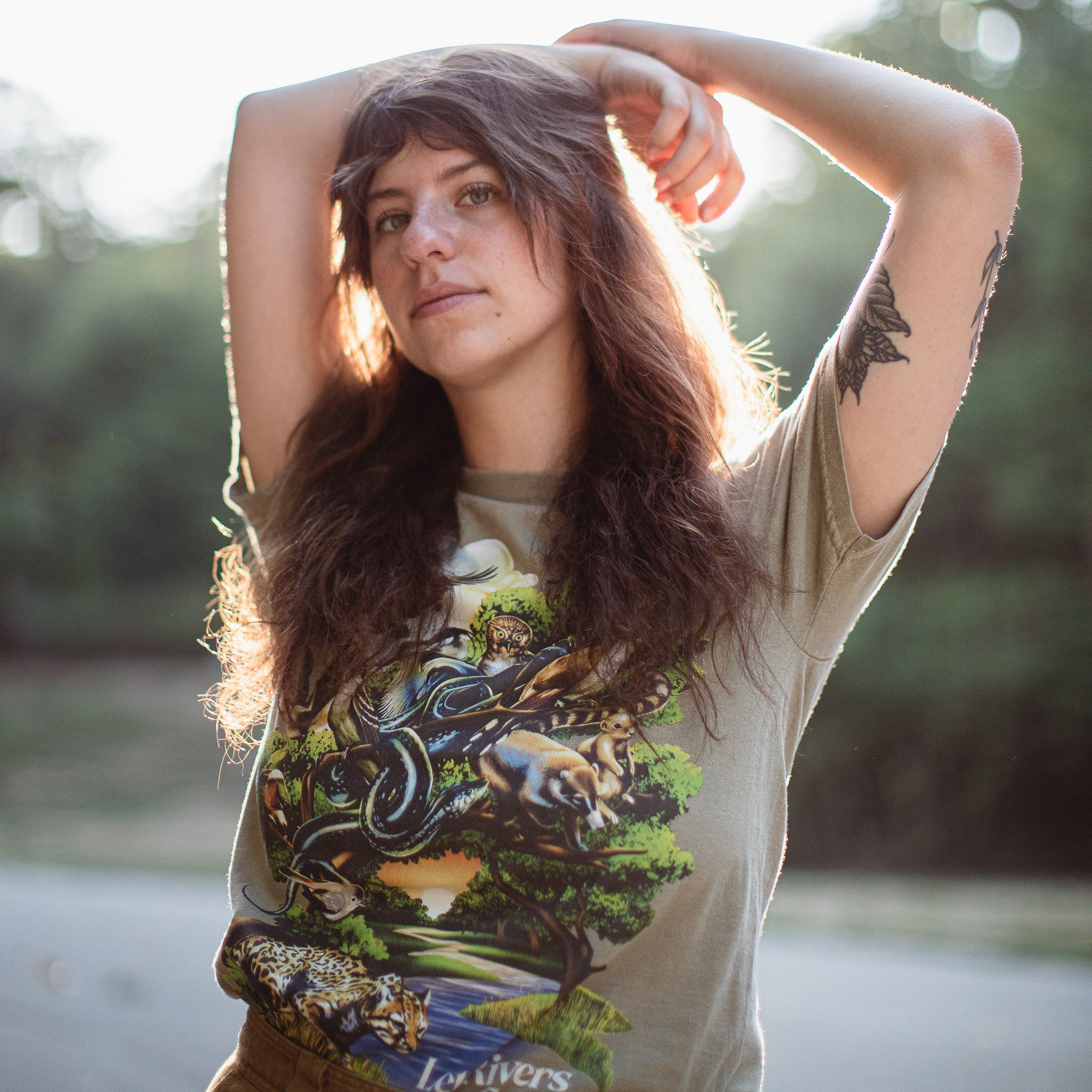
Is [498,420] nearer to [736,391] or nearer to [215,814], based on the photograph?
[736,391]

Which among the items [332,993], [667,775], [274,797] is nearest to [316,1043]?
[332,993]

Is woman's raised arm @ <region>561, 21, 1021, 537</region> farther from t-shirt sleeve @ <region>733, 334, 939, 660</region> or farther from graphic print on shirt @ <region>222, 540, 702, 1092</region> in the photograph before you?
graphic print on shirt @ <region>222, 540, 702, 1092</region>

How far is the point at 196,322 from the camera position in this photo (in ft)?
44.8

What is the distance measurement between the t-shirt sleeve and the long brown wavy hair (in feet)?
0.14

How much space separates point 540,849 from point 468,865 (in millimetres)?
78

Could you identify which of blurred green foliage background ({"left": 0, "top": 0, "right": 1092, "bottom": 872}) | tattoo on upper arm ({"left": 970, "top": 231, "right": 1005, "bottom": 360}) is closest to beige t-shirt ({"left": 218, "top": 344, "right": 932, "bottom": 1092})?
tattoo on upper arm ({"left": 970, "top": 231, "right": 1005, "bottom": 360})

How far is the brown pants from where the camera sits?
3.47 feet

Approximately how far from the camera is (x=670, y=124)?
133 centimetres

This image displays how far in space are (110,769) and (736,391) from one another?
370 inches

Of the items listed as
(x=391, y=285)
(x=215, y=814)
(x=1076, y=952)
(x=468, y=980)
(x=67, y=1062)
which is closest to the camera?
(x=468, y=980)

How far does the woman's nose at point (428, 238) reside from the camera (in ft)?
4.16

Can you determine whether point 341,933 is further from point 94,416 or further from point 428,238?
point 94,416

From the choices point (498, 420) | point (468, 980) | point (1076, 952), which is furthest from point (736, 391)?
point (1076, 952)

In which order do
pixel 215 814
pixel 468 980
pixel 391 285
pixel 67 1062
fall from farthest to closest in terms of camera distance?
pixel 215 814, pixel 67 1062, pixel 391 285, pixel 468 980
